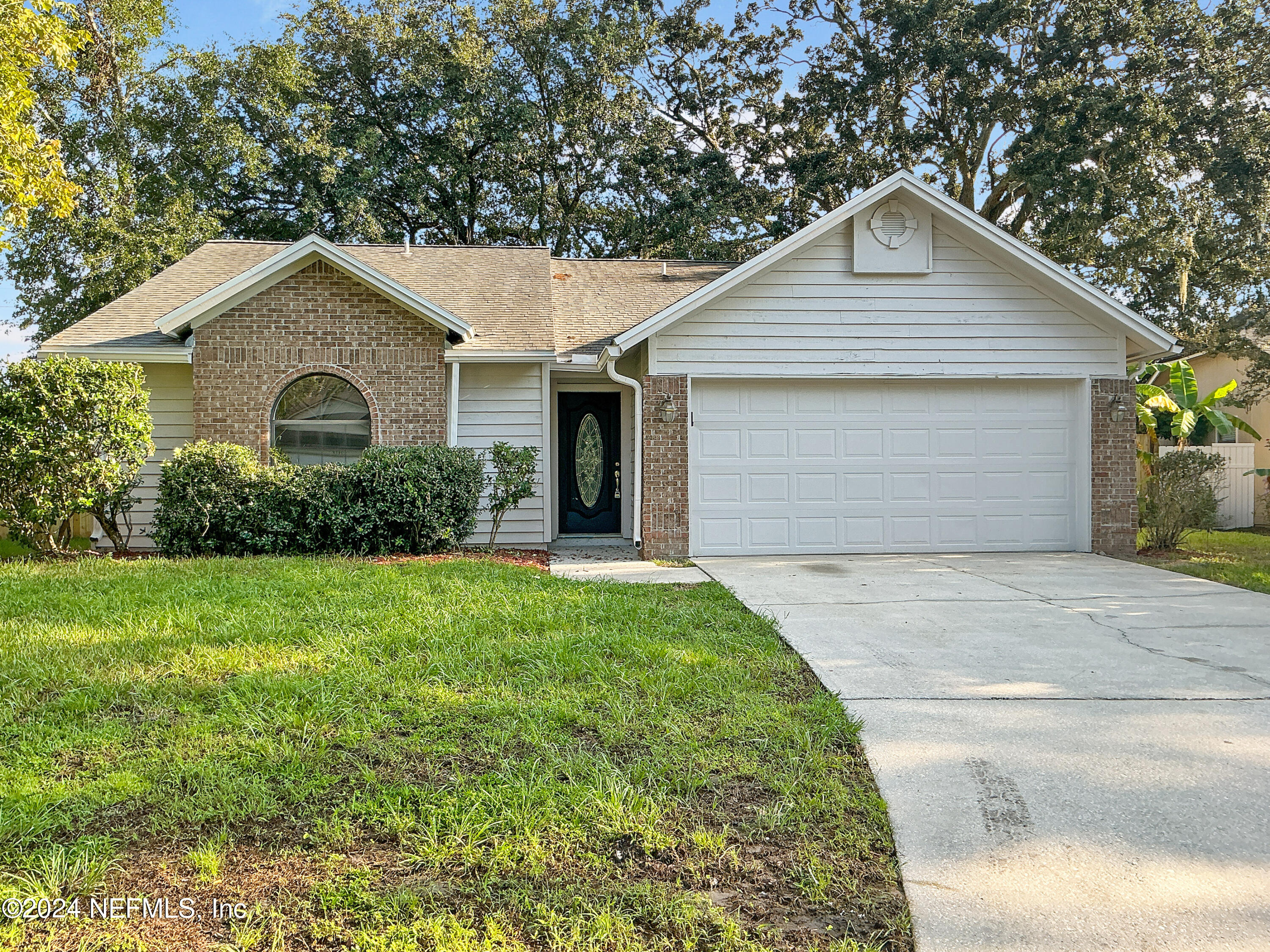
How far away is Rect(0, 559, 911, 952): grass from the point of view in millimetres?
2598

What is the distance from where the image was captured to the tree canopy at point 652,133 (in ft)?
60.3

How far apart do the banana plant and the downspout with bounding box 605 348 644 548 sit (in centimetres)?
839

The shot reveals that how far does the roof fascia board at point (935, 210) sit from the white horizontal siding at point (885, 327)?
0.89ft

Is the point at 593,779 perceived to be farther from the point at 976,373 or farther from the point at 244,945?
the point at 976,373

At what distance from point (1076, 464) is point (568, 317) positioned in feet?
26.4

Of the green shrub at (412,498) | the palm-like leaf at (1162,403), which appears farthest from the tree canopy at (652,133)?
the green shrub at (412,498)

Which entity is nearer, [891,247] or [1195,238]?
[891,247]

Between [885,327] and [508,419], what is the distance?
549 centimetres

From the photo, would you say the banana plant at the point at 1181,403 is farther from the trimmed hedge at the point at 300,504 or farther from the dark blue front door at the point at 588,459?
the trimmed hedge at the point at 300,504

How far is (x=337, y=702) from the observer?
4336 mm

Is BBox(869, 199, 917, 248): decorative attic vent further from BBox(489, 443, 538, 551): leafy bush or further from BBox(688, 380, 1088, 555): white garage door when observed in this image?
BBox(489, 443, 538, 551): leafy bush

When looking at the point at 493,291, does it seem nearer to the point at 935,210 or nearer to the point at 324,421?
the point at 324,421

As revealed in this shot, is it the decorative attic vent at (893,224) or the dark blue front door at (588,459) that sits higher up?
the decorative attic vent at (893,224)

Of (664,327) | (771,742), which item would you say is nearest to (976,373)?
(664,327)
